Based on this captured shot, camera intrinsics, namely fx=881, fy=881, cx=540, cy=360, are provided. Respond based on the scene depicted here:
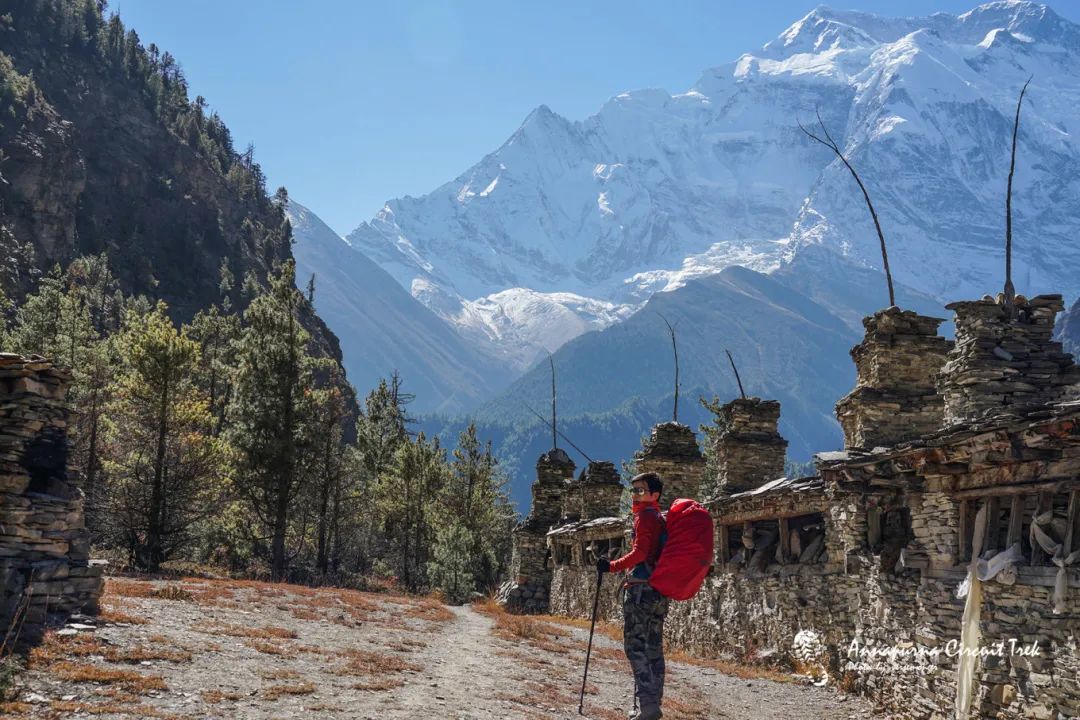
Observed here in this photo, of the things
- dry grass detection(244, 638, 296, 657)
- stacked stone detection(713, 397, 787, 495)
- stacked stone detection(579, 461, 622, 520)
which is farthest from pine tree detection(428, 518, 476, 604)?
dry grass detection(244, 638, 296, 657)

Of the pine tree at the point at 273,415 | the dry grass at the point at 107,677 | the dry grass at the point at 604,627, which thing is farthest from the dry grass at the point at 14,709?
the pine tree at the point at 273,415

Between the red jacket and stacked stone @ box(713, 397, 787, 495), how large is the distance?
1289 cm

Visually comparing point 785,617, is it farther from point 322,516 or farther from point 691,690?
point 322,516

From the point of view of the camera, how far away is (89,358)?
36.5m

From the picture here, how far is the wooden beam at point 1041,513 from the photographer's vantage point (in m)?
9.77

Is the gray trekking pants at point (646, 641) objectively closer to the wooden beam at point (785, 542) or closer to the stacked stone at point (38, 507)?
the stacked stone at point (38, 507)

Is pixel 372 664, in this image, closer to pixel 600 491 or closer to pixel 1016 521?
pixel 1016 521

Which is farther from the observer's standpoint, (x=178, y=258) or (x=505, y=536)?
(x=178, y=258)

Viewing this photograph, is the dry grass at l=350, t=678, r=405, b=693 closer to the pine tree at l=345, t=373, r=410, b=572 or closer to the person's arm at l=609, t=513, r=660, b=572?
the person's arm at l=609, t=513, r=660, b=572

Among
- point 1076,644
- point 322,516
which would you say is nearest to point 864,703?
point 1076,644

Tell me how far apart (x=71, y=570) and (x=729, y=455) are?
571 inches

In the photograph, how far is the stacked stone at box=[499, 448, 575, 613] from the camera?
36375mm

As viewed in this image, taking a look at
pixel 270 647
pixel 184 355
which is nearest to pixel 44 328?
pixel 184 355

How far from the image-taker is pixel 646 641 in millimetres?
8812
